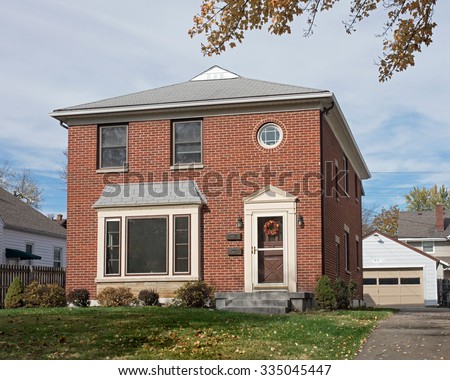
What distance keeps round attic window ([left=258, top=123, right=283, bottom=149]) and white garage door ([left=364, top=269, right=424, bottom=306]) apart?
22888 mm

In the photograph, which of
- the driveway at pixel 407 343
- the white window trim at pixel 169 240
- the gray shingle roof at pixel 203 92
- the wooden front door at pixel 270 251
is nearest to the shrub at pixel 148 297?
the white window trim at pixel 169 240

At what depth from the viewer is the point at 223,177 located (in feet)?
69.3

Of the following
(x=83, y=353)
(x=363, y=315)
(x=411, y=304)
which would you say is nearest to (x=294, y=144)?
(x=363, y=315)

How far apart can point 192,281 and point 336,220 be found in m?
5.82

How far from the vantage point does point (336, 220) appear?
23.6 metres

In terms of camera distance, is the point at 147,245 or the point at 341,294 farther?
the point at 147,245

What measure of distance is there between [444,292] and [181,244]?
28.5 m

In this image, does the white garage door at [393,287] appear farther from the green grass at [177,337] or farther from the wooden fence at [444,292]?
the green grass at [177,337]

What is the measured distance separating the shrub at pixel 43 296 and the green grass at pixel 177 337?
5.57 meters

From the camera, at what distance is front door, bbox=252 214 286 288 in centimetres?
2050

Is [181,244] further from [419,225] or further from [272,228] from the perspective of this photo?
[419,225]

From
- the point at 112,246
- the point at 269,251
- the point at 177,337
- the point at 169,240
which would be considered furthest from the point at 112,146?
the point at 177,337

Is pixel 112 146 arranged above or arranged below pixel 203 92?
below
